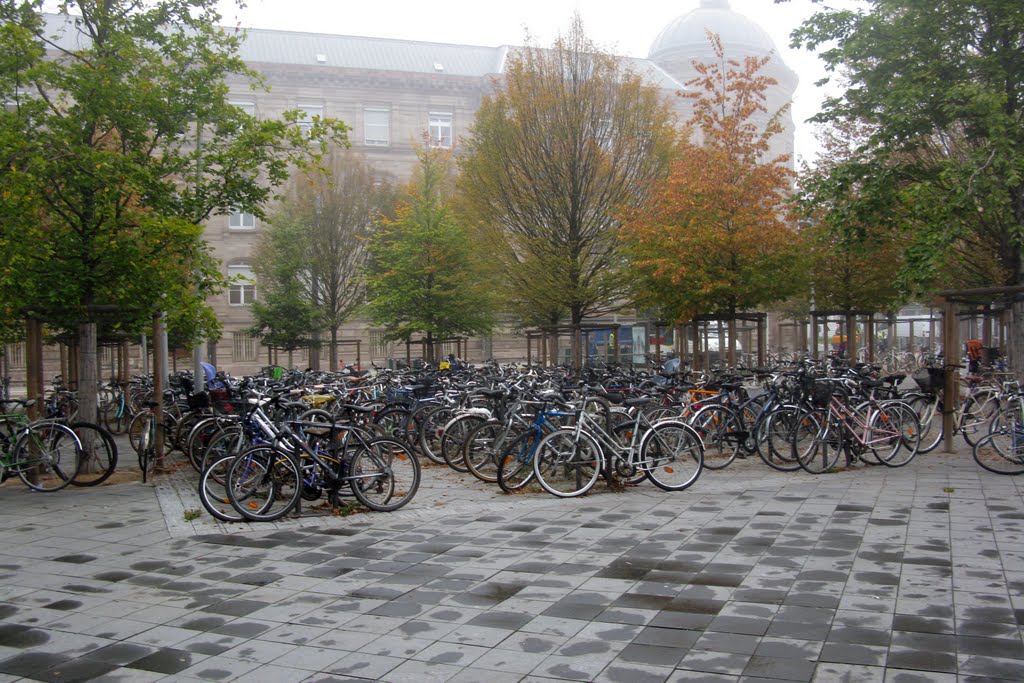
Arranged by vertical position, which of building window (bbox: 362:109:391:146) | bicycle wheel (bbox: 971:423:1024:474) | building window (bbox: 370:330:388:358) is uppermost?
building window (bbox: 362:109:391:146)

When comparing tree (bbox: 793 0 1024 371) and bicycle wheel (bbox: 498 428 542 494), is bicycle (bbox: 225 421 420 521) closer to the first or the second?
bicycle wheel (bbox: 498 428 542 494)

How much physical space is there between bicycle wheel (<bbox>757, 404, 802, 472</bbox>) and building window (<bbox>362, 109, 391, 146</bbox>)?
41.3 metres

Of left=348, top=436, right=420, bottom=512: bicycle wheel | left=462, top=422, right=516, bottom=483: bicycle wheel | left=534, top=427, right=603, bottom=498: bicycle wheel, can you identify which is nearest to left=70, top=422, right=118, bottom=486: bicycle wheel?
left=348, top=436, right=420, bottom=512: bicycle wheel

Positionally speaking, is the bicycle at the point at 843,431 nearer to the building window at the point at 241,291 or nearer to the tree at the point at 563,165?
the tree at the point at 563,165

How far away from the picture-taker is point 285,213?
3303 cm

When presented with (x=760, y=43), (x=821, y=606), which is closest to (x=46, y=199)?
(x=821, y=606)

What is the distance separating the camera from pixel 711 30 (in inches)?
2467

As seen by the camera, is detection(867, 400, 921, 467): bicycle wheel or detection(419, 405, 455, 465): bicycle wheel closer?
detection(867, 400, 921, 467): bicycle wheel

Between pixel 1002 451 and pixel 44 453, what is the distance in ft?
33.0

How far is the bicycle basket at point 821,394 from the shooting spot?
990cm

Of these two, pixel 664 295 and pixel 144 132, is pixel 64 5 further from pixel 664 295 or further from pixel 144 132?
pixel 664 295

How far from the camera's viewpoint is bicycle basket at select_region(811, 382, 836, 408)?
9.90 metres

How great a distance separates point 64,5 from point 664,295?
12.5 m

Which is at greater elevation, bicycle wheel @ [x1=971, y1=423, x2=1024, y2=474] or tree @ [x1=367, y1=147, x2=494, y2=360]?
tree @ [x1=367, y1=147, x2=494, y2=360]
